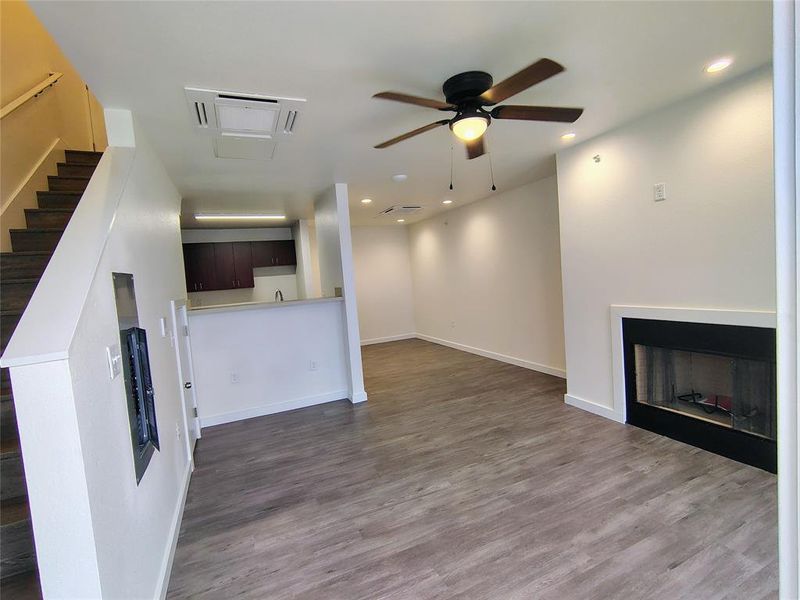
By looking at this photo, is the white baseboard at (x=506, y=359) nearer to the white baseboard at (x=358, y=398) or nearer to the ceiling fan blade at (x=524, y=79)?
the white baseboard at (x=358, y=398)

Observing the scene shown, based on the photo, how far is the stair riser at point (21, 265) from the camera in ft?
7.06

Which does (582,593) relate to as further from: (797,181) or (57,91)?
(57,91)

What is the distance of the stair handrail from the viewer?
2.39 meters

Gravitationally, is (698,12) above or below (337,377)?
above

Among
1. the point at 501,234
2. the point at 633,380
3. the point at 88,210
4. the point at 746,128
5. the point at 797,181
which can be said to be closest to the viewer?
the point at 797,181

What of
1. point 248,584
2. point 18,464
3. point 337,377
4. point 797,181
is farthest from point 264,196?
point 797,181

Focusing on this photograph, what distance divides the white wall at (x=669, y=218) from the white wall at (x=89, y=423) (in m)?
3.51

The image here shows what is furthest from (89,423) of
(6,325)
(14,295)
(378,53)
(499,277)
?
(499,277)

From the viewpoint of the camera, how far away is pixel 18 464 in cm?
156

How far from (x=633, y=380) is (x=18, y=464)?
13.0 ft

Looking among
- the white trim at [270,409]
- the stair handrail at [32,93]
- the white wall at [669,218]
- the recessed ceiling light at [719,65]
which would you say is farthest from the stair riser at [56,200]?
the recessed ceiling light at [719,65]

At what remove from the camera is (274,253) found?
6.72 meters

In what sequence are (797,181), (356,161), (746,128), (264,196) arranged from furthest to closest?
(264,196) → (356,161) → (746,128) → (797,181)

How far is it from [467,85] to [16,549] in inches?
114
